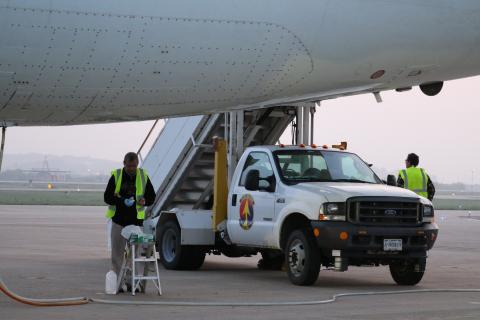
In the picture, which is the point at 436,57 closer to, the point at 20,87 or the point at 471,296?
the point at 20,87

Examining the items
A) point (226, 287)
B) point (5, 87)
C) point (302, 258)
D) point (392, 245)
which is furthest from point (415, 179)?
point (5, 87)

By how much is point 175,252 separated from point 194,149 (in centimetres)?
196

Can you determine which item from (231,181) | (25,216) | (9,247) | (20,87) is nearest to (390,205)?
(231,181)

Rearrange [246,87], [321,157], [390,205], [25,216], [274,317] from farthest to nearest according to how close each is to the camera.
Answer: [25,216] → [321,157] → [390,205] → [274,317] → [246,87]

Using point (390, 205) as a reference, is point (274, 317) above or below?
below

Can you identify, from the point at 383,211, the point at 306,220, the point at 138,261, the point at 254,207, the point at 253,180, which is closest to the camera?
the point at 138,261

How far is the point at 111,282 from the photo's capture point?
12266mm

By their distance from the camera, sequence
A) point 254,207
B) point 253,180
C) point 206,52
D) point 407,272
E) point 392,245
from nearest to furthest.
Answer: point 206,52 < point 392,245 < point 407,272 < point 253,180 < point 254,207

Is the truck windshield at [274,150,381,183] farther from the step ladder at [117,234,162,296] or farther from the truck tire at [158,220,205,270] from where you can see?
the step ladder at [117,234,162,296]

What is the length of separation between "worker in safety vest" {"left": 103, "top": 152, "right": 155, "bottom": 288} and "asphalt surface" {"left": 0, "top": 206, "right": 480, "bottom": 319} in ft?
2.05

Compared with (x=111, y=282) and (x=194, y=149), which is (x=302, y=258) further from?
(x=194, y=149)

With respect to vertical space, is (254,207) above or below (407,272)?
above

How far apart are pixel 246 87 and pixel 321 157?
629 cm

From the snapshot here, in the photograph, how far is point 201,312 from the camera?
35.4 ft
